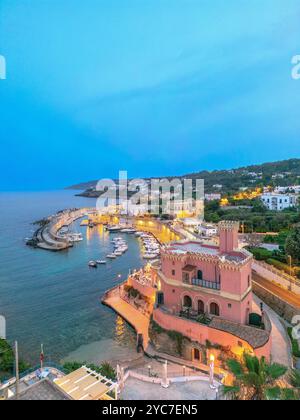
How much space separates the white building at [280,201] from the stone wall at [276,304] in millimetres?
32240

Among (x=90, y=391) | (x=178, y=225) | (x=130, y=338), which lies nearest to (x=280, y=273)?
(x=130, y=338)

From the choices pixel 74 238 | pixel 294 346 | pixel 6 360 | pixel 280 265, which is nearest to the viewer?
pixel 6 360

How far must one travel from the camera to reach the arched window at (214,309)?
1540 centimetres

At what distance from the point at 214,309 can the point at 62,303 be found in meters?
13.5

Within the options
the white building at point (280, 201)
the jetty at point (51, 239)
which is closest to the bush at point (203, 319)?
the jetty at point (51, 239)

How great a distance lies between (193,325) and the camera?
14.8 meters

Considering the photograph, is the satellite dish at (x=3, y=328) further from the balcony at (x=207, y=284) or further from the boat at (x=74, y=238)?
the boat at (x=74, y=238)

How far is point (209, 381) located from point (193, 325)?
389cm

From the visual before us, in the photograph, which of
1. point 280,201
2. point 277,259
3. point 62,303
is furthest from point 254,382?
point 280,201

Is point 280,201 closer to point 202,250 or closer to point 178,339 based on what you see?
point 202,250

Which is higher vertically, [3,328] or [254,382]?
[254,382]

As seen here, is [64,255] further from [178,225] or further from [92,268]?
[178,225]

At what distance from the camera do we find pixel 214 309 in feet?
51.0

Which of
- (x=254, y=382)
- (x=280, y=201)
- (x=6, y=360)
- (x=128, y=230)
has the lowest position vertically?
(x=6, y=360)
